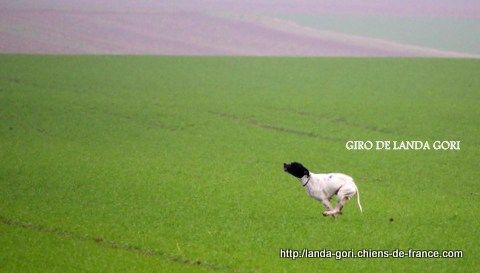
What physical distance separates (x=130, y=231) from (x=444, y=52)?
1844 inches

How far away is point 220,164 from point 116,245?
817cm

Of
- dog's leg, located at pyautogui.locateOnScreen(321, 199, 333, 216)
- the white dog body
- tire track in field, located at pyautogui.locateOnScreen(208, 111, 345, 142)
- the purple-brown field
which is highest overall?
Result: the purple-brown field

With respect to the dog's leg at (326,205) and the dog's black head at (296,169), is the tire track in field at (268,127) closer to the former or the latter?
the dog's leg at (326,205)

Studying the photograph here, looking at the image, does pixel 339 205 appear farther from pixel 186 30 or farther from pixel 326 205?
pixel 186 30

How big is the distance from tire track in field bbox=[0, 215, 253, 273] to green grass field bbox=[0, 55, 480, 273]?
0.03 metres

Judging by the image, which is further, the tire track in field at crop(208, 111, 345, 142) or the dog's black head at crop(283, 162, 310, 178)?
the tire track in field at crop(208, 111, 345, 142)

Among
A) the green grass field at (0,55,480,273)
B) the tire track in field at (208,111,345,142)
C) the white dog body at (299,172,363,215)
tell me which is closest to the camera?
the green grass field at (0,55,480,273)

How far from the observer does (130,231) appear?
1417 centimetres

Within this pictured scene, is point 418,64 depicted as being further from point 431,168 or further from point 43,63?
point 431,168

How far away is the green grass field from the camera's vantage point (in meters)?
13.3

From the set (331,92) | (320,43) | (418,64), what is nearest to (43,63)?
(331,92)

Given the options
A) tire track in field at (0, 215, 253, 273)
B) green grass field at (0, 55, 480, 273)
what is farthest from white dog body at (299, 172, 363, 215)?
tire track in field at (0, 215, 253, 273)

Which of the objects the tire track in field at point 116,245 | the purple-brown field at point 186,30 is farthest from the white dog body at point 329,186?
the purple-brown field at point 186,30

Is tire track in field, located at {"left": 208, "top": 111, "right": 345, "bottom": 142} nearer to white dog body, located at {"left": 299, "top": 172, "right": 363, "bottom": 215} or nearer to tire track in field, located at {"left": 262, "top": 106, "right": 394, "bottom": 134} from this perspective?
tire track in field, located at {"left": 262, "top": 106, "right": 394, "bottom": 134}
